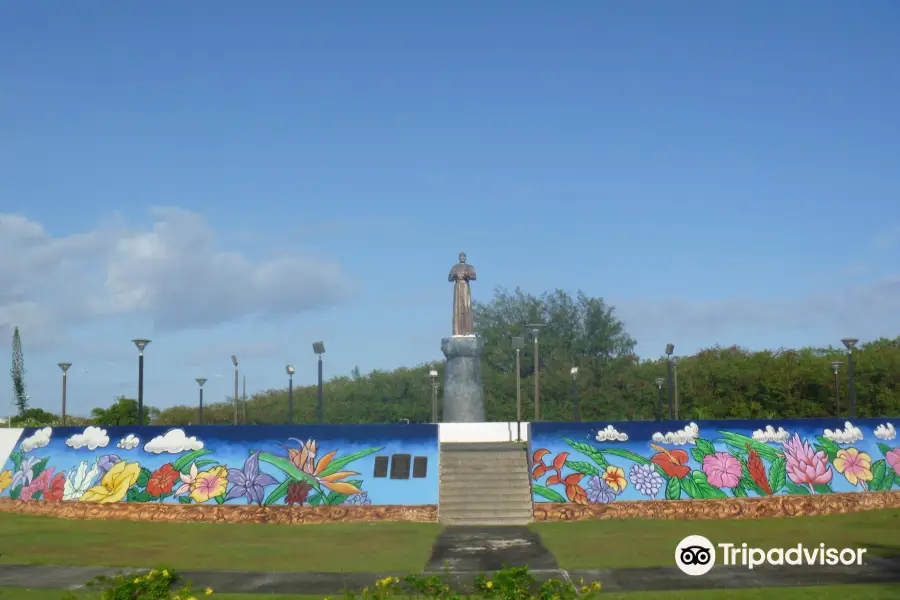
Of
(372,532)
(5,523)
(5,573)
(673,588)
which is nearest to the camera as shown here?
(673,588)

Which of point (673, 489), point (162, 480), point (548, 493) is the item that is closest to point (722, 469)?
point (673, 489)

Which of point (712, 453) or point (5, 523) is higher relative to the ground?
point (712, 453)

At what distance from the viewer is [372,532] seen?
2158cm

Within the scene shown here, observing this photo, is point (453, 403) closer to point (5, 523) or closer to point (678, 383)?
point (5, 523)

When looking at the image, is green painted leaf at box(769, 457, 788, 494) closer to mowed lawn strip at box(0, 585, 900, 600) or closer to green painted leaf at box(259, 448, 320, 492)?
mowed lawn strip at box(0, 585, 900, 600)

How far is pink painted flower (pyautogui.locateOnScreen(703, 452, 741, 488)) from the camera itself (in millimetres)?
24250

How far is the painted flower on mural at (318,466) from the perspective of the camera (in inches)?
949

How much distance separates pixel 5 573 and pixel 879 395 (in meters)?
45.2

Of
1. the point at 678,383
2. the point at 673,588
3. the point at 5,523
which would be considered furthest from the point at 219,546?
the point at 678,383

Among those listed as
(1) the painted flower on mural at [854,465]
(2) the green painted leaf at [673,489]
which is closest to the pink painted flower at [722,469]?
(2) the green painted leaf at [673,489]

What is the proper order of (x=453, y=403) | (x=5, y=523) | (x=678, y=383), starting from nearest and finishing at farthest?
1. (x=5, y=523)
2. (x=453, y=403)
3. (x=678, y=383)

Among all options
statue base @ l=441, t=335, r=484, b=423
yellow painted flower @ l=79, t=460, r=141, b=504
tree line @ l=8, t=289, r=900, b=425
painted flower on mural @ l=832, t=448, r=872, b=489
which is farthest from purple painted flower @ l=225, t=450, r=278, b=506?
Answer: tree line @ l=8, t=289, r=900, b=425

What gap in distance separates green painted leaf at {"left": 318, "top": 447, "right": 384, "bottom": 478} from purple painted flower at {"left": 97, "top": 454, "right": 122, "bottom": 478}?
20.3ft

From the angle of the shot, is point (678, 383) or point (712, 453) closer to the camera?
point (712, 453)
